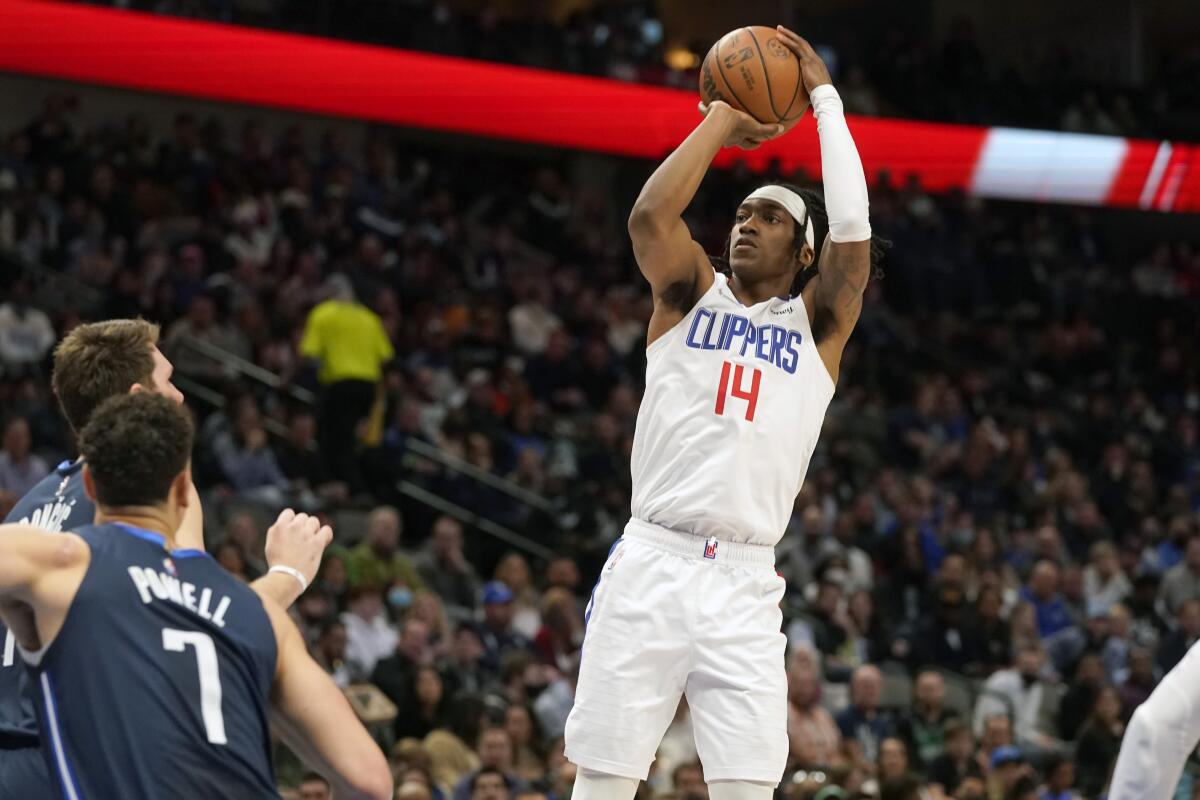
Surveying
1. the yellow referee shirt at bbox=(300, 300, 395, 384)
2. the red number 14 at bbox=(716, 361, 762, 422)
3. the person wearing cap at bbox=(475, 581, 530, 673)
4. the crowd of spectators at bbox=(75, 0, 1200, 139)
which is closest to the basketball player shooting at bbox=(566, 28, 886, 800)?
the red number 14 at bbox=(716, 361, 762, 422)

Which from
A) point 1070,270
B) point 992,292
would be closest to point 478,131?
point 992,292

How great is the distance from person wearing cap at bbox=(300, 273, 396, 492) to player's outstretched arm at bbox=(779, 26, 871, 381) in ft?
28.9

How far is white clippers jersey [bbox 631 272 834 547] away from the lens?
5.27 metres

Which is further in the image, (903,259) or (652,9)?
(652,9)

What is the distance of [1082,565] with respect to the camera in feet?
54.6

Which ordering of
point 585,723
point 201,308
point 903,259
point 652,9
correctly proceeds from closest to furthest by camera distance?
point 585,723, point 201,308, point 903,259, point 652,9

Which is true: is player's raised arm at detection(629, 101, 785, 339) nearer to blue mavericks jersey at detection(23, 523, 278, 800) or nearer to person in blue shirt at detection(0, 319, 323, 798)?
person in blue shirt at detection(0, 319, 323, 798)

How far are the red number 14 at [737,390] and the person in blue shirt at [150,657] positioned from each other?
6.51 ft

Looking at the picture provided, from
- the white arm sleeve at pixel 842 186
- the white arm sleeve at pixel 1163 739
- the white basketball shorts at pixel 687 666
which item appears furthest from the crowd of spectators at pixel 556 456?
the white arm sleeve at pixel 1163 739

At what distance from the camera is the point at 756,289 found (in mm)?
5574

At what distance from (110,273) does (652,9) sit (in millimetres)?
12879

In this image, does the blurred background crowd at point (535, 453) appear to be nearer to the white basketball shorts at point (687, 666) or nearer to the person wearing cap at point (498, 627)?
the person wearing cap at point (498, 627)

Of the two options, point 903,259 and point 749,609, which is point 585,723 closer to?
point 749,609

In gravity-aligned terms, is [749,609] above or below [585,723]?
above
